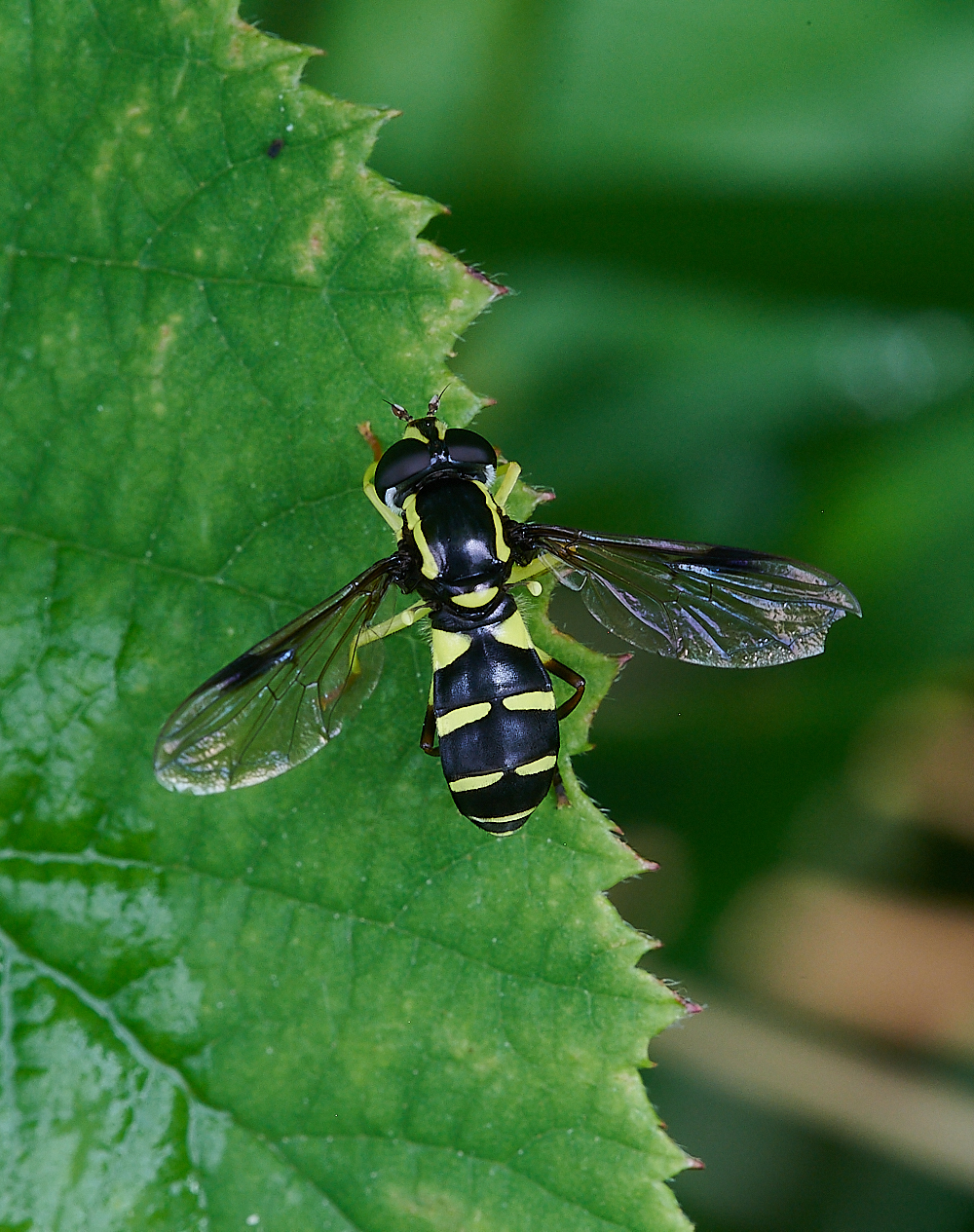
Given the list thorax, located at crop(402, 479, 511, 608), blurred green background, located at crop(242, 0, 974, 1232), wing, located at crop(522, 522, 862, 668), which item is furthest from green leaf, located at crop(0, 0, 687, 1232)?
blurred green background, located at crop(242, 0, 974, 1232)

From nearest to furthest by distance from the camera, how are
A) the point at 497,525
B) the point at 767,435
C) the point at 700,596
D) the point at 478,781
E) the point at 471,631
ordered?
the point at 478,781 → the point at 471,631 → the point at 497,525 → the point at 700,596 → the point at 767,435

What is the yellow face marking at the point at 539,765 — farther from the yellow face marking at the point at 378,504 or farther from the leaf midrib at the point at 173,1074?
the leaf midrib at the point at 173,1074

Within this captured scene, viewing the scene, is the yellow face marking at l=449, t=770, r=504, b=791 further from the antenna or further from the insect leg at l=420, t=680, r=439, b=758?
the antenna

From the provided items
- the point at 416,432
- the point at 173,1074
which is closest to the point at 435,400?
the point at 416,432

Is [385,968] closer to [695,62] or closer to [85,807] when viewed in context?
[85,807]

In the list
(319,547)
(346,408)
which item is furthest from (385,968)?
(346,408)

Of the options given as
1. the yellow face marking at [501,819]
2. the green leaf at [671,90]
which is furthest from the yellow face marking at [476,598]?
the green leaf at [671,90]

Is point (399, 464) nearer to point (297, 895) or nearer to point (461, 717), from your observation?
point (461, 717)
